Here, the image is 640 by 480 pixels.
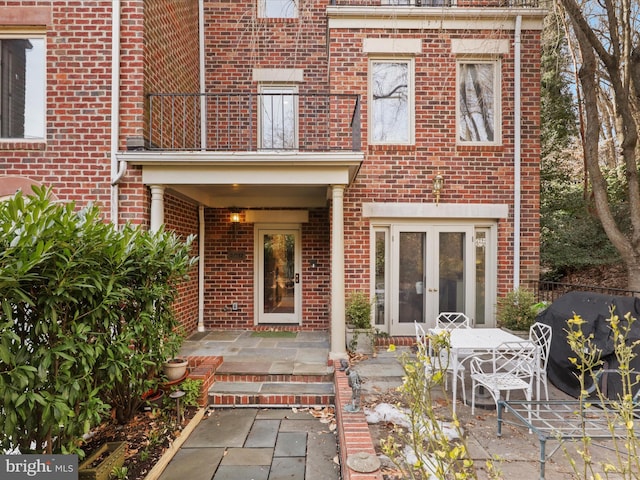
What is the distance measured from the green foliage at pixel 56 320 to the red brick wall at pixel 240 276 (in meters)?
4.00

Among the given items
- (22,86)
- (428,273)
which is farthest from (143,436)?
(22,86)

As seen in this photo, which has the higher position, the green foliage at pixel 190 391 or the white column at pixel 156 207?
the white column at pixel 156 207

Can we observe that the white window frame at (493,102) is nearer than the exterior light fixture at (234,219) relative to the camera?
Yes

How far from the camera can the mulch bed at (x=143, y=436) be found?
335 centimetres

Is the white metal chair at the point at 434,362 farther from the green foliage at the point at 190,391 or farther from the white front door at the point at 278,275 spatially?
the white front door at the point at 278,275

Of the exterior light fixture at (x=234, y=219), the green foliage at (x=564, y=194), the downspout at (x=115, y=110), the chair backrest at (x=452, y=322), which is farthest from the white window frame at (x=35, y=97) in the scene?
the green foliage at (x=564, y=194)

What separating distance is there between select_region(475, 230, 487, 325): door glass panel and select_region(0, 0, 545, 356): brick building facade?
0.14 ft

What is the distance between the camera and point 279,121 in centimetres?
759

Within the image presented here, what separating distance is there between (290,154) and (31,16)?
424 centimetres

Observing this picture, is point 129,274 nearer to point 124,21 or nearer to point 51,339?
point 51,339

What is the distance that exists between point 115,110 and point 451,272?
6016 millimetres

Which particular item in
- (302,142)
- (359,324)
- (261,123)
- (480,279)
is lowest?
(359,324)

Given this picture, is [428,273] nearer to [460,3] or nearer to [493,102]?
[493,102]

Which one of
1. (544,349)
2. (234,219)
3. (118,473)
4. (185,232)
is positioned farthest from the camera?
(234,219)
